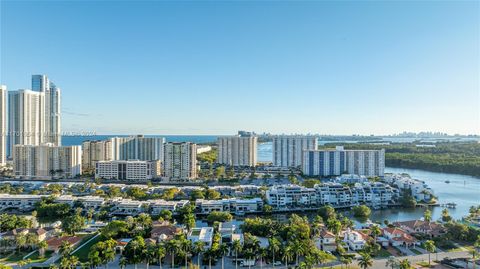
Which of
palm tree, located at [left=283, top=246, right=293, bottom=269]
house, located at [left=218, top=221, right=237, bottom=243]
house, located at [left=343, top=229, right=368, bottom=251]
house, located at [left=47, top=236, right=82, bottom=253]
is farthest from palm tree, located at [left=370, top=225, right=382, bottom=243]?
house, located at [left=47, top=236, right=82, bottom=253]

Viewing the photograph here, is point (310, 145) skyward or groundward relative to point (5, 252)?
skyward

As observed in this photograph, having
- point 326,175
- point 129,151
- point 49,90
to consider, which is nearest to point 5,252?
point 326,175

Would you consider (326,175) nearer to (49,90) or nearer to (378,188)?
(378,188)

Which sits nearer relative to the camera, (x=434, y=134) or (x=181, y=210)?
(x=181, y=210)

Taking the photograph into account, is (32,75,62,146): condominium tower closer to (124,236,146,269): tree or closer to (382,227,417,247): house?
(124,236,146,269): tree

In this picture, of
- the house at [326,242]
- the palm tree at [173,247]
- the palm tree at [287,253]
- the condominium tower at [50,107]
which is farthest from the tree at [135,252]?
the condominium tower at [50,107]

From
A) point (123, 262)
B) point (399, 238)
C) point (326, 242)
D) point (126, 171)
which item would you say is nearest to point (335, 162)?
point (126, 171)

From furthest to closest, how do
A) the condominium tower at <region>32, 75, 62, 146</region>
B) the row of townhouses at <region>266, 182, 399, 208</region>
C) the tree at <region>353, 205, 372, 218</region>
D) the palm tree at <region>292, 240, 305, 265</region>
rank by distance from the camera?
the condominium tower at <region>32, 75, 62, 146</region>, the row of townhouses at <region>266, 182, 399, 208</region>, the tree at <region>353, 205, 372, 218</region>, the palm tree at <region>292, 240, 305, 265</region>

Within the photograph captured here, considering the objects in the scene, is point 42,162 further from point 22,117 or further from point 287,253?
point 287,253
